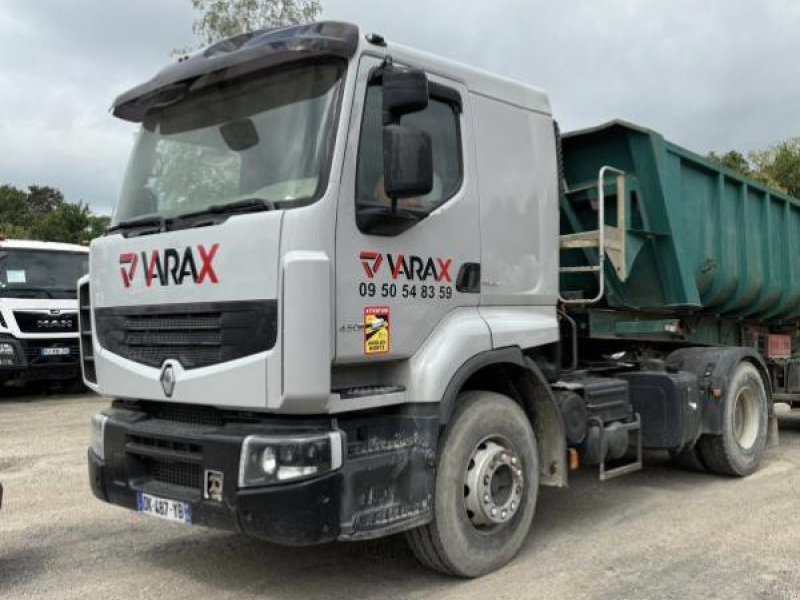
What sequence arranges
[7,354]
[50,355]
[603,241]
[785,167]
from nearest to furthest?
[603,241] → [7,354] → [50,355] → [785,167]

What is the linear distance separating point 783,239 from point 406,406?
5558 mm

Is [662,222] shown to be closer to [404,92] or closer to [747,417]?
[747,417]

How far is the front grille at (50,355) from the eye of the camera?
486 inches

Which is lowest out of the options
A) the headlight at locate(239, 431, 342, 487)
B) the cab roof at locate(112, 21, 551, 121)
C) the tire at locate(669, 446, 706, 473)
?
the tire at locate(669, 446, 706, 473)

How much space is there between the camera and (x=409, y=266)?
423cm

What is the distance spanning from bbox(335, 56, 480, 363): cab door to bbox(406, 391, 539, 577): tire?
59 cm

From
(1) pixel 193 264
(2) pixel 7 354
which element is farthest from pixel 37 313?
(1) pixel 193 264

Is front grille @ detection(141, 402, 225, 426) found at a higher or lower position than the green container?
lower

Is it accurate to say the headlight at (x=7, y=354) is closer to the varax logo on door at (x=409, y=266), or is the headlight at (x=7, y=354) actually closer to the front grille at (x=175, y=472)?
the front grille at (x=175, y=472)

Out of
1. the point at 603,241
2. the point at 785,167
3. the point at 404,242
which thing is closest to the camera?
the point at 404,242

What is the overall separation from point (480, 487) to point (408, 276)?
1.24 m

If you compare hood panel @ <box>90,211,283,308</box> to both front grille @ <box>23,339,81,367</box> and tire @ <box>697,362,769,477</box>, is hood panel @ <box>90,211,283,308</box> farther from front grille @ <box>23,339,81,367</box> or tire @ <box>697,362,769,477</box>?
front grille @ <box>23,339,81,367</box>

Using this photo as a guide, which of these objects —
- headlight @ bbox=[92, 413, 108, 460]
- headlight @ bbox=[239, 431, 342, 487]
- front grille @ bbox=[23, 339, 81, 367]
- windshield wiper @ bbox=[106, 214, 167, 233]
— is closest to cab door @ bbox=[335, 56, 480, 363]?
headlight @ bbox=[239, 431, 342, 487]

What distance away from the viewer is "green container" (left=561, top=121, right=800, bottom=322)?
245 inches
